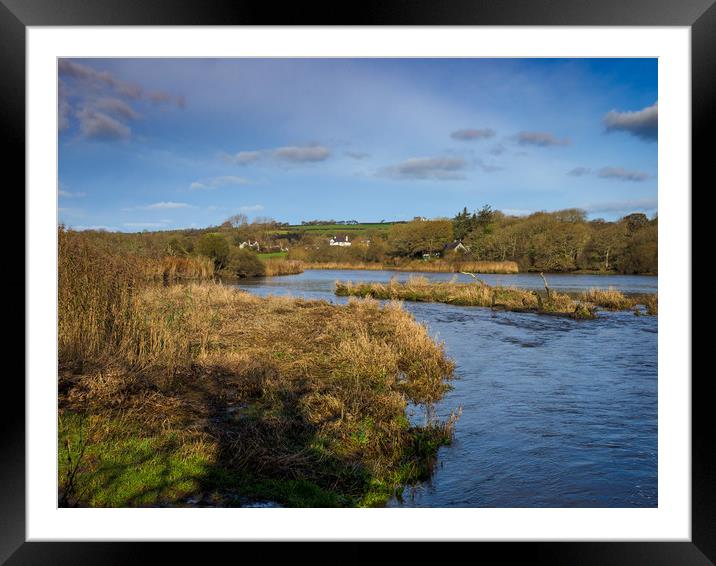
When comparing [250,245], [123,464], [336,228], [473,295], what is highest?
[336,228]

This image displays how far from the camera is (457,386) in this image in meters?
7.43

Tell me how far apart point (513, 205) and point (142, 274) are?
3231 cm

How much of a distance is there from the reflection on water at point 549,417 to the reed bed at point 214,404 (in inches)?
15.6

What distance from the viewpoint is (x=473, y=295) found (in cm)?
1823

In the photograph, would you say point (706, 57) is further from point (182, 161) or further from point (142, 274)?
point (182, 161)

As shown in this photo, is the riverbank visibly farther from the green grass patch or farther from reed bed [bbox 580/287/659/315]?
the green grass patch

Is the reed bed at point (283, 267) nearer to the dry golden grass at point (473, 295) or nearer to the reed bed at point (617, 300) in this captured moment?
the dry golden grass at point (473, 295)

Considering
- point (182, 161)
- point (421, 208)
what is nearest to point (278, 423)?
point (421, 208)

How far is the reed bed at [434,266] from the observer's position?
26.9m

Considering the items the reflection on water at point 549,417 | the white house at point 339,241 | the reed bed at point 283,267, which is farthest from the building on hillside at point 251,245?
the reflection on water at point 549,417

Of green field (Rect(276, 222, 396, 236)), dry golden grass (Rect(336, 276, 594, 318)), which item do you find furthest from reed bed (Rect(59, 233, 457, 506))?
green field (Rect(276, 222, 396, 236))

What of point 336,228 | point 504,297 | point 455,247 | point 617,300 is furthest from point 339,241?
point 617,300
